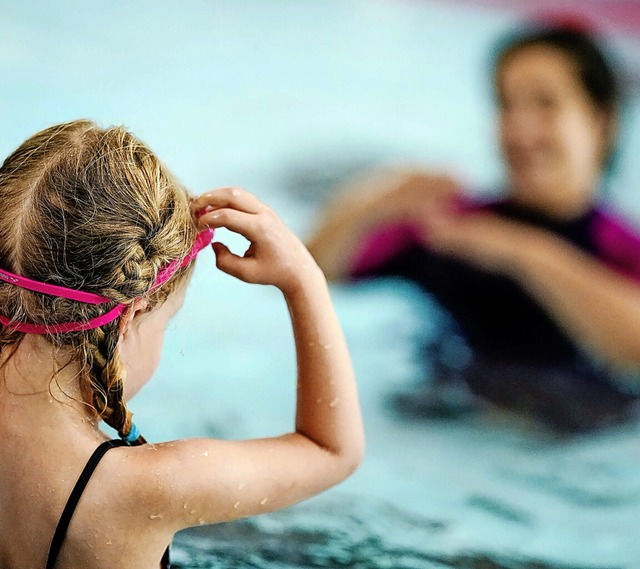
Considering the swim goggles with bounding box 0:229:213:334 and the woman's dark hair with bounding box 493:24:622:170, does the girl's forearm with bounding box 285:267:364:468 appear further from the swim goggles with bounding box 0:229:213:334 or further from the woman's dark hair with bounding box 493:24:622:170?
the woman's dark hair with bounding box 493:24:622:170

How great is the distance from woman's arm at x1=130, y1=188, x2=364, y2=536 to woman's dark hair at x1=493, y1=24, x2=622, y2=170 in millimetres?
1175

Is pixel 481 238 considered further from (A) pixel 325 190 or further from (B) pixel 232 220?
(B) pixel 232 220

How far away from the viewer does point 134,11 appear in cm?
193

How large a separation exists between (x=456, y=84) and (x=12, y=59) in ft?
3.31

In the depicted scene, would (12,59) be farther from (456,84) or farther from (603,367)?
(603,367)

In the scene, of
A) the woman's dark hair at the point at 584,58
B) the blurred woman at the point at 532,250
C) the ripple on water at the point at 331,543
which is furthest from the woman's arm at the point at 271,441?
the woman's dark hair at the point at 584,58

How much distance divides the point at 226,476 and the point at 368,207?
41.9 inches

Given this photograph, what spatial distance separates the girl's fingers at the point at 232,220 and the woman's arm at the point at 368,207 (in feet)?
2.89

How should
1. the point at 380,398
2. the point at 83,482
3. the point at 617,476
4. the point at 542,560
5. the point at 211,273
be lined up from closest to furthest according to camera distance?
the point at 83,482
the point at 542,560
the point at 617,476
the point at 380,398
the point at 211,273

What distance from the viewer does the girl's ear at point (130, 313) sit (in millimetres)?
734

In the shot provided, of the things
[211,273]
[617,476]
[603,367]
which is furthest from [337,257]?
[617,476]

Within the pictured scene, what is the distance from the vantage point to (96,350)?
2.40 ft

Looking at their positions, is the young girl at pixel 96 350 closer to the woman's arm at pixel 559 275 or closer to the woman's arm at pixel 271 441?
the woman's arm at pixel 271 441

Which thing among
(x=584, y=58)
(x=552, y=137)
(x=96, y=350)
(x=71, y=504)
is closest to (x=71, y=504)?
(x=71, y=504)
